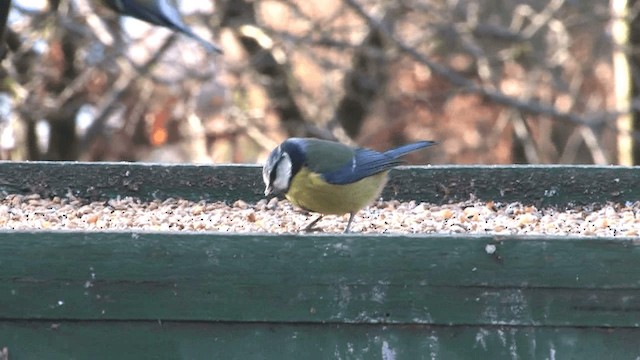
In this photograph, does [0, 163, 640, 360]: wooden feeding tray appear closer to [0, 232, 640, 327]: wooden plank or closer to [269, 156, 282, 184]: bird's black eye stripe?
[0, 232, 640, 327]: wooden plank

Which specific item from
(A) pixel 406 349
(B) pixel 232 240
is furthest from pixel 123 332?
(A) pixel 406 349

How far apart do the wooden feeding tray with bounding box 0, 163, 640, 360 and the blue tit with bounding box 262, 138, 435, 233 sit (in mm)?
788

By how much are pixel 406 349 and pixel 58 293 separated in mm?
740

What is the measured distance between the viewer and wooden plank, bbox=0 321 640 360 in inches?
93.4

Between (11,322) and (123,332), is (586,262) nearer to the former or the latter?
(123,332)

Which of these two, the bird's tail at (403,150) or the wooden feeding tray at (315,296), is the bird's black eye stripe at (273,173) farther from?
the wooden feeding tray at (315,296)

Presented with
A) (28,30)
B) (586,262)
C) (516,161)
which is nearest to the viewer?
(586,262)

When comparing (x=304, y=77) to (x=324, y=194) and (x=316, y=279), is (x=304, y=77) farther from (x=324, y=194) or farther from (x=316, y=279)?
(x=316, y=279)

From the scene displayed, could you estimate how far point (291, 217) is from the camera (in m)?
3.51

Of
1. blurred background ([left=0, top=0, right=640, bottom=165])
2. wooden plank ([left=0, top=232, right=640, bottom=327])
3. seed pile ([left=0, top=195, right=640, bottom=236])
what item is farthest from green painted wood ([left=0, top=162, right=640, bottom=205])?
blurred background ([left=0, top=0, right=640, bottom=165])

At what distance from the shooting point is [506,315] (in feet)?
7.75

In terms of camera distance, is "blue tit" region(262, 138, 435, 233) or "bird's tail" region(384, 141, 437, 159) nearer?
"blue tit" region(262, 138, 435, 233)

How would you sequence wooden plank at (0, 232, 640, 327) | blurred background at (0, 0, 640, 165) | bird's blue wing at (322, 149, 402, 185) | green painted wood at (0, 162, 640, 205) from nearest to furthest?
wooden plank at (0, 232, 640, 327) < bird's blue wing at (322, 149, 402, 185) < green painted wood at (0, 162, 640, 205) < blurred background at (0, 0, 640, 165)

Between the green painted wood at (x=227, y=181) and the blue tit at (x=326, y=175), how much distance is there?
1.45 feet
